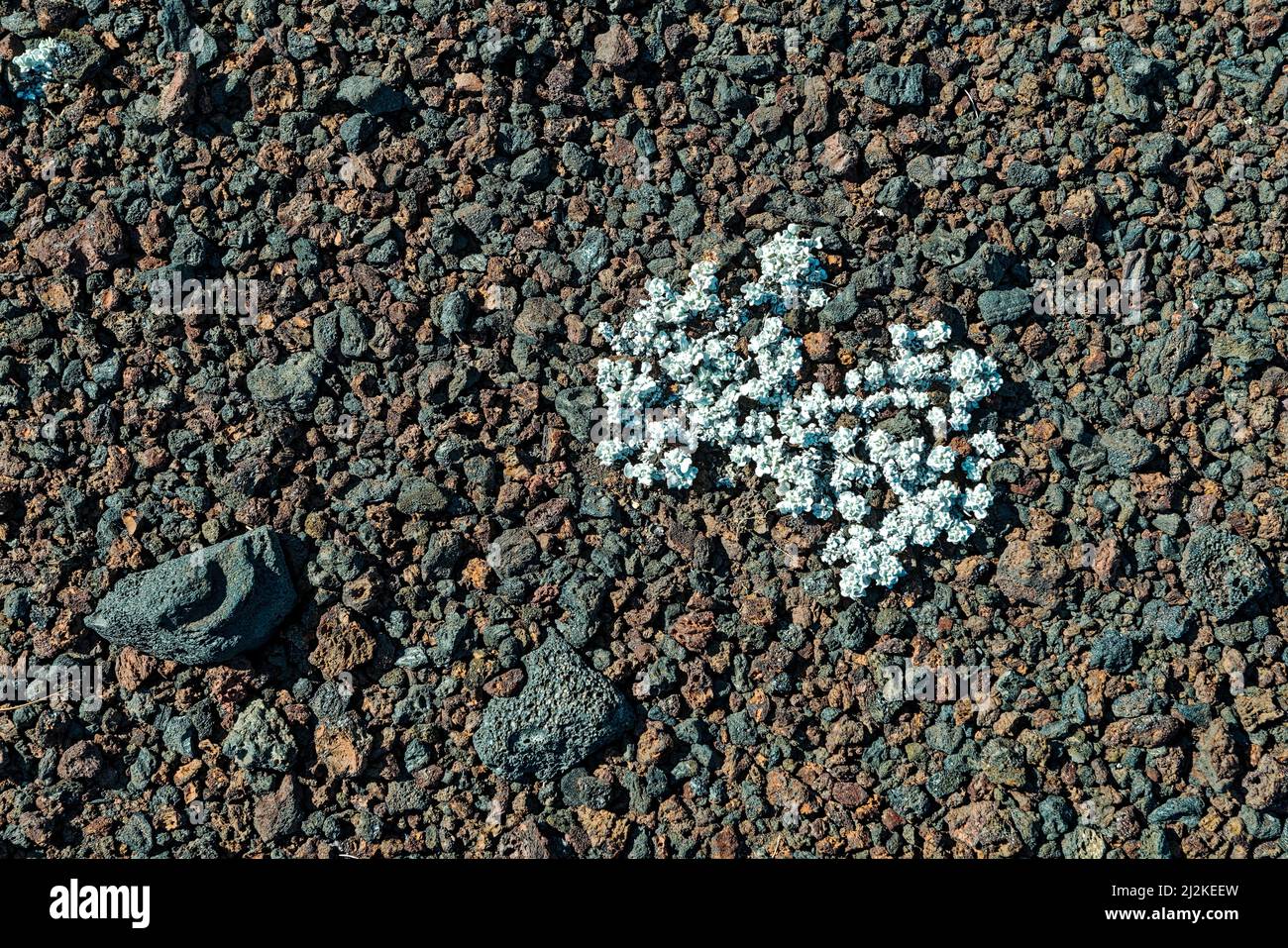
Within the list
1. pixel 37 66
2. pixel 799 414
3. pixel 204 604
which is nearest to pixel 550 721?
pixel 204 604

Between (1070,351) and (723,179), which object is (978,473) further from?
(723,179)

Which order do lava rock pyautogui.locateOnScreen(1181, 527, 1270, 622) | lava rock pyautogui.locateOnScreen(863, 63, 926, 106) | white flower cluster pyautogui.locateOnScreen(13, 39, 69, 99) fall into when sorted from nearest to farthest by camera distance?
lava rock pyautogui.locateOnScreen(1181, 527, 1270, 622) → white flower cluster pyautogui.locateOnScreen(13, 39, 69, 99) → lava rock pyautogui.locateOnScreen(863, 63, 926, 106)

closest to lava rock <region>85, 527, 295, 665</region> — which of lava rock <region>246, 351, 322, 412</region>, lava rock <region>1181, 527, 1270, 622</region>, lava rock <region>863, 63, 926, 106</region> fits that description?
lava rock <region>246, 351, 322, 412</region>

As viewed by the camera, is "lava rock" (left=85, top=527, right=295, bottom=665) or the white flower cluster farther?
the white flower cluster

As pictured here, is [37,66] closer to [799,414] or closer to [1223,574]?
[799,414]

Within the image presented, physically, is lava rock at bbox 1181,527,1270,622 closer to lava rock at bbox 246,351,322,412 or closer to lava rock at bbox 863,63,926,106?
lava rock at bbox 863,63,926,106

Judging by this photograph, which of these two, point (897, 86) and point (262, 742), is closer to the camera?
point (262, 742)

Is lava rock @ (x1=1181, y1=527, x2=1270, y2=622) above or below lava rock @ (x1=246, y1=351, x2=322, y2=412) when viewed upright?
below

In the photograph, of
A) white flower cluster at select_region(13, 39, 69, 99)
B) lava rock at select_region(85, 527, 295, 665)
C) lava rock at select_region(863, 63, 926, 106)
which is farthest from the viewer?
lava rock at select_region(863, 63, 926, 106)

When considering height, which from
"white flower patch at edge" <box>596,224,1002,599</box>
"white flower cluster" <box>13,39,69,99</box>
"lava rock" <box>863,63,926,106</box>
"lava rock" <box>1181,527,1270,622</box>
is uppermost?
"white flower cluster" <box>13,39,69,99</box>
